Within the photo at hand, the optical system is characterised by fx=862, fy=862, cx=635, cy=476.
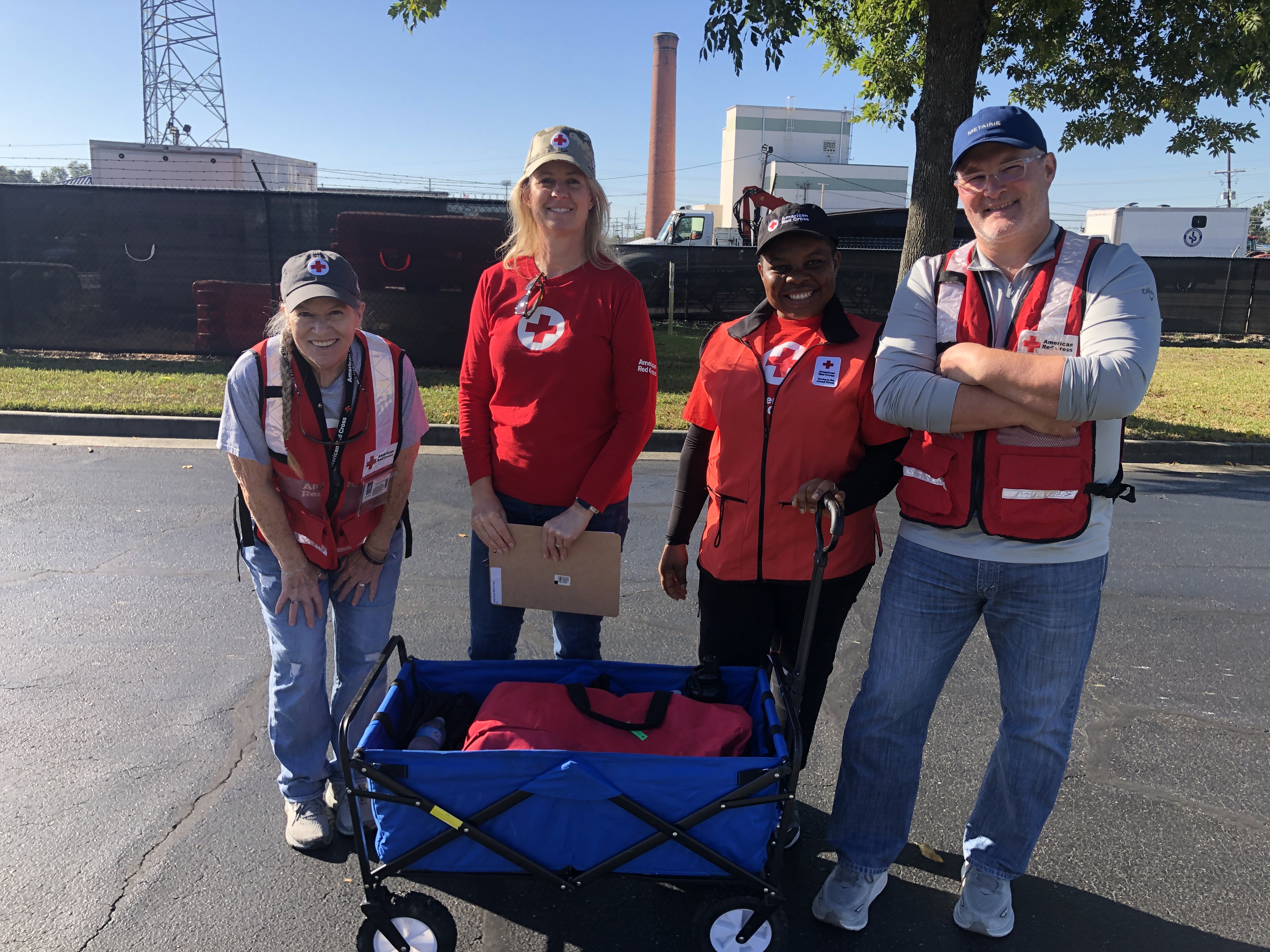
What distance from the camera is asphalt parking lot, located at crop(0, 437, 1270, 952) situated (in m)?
2.39

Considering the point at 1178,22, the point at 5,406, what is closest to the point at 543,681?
the point at 5,406

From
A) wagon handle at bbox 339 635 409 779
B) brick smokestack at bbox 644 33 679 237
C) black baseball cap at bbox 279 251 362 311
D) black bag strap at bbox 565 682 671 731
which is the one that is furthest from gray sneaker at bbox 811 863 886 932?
brick smokestack at bbox 644 33 679 237

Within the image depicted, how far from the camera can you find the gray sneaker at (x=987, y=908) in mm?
2365

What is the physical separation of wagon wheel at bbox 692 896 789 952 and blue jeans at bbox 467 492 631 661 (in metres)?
0.88

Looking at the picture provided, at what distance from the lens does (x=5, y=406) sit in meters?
8.62

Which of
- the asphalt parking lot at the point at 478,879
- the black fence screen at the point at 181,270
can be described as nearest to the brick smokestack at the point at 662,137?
the black fence screen at the point at 181,270

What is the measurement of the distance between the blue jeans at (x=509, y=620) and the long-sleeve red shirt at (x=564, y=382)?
0.09m

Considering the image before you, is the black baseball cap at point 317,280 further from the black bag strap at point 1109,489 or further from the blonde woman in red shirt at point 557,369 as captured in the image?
the black bag strap at point 1109,489

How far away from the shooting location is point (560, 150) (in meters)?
2.50

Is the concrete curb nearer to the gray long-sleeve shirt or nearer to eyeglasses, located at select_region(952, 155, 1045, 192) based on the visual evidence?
the gray long-sleeve shirt

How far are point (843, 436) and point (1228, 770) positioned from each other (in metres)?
2.20

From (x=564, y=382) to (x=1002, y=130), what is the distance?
4.31 feet

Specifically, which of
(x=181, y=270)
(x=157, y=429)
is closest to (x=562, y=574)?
(x=157, y=429)

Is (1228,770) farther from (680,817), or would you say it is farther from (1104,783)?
(680,817)
